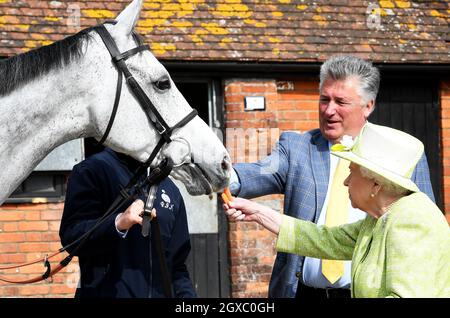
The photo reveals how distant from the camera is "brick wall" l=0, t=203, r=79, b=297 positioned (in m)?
8.02

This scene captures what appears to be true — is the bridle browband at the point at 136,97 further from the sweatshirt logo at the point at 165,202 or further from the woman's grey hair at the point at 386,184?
the woman's grey hair at the point at 386,184

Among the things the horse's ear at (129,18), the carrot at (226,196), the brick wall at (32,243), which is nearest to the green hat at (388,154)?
the carrot at (226,196)

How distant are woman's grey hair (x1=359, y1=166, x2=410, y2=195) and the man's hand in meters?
1.05

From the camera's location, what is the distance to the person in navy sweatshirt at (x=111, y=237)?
3.90 metres

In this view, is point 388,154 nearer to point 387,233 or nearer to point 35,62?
point 387,233

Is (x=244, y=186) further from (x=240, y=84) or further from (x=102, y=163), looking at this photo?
(x=240, y=84)

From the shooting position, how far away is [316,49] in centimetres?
855

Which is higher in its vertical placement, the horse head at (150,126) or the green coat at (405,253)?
the horse head at (150,126)

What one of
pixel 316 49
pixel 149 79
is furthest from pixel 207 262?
pixel 149 79

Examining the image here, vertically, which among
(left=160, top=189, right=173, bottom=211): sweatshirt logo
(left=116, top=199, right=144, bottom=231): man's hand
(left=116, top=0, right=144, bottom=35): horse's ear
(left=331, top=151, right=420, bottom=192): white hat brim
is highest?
(left=116, top=0, right=144, bottom=35): horse's ear

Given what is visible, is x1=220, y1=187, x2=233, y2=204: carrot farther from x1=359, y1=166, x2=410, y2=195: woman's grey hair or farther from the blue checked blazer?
x1=359, y1=166, x2=410, y2=195: woman's grey hair

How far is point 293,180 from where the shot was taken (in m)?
4.48

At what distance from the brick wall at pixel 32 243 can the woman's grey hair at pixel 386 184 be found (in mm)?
5182

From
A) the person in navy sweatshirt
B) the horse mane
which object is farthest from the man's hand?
the horse mane
